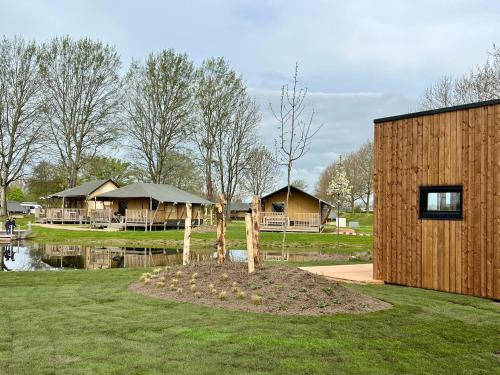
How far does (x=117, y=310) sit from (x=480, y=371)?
16.3 ft

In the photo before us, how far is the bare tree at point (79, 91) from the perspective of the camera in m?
41.5

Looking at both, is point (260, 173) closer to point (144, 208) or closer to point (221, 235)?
point (144, 208)

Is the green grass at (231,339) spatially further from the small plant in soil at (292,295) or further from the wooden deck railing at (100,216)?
the wooden deck railing at (100,216)

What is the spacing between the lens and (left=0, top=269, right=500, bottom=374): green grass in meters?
4.81

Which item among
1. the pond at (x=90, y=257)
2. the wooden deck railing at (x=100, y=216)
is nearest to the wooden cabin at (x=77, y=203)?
the wooden deck railing at (x=100, y=216)

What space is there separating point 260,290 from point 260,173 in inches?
1937

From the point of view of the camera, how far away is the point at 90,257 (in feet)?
65.0

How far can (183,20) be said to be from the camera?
14.2 m

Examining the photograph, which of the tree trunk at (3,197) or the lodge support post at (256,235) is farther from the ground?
the tree trunk at (3,197)

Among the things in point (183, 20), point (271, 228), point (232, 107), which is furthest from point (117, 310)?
point (232, 107)

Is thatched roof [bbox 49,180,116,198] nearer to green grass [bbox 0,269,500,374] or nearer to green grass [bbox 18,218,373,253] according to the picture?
green grass [bbox 18,218,373,253]

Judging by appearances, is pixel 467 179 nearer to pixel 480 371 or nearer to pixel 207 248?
pixel 480 371

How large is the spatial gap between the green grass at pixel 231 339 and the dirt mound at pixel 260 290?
41 centimetres

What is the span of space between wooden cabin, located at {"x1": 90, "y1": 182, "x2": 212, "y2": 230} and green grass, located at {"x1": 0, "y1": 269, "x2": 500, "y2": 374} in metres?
28.5
